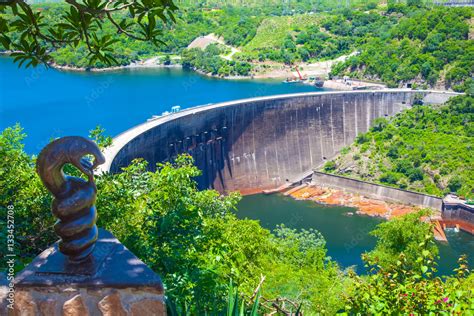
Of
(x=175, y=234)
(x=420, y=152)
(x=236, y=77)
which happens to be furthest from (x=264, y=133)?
(x=175, y=234)

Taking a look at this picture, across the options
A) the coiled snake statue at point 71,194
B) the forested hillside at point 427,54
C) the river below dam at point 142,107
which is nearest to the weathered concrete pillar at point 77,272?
the coiled snake statue at point 71,194

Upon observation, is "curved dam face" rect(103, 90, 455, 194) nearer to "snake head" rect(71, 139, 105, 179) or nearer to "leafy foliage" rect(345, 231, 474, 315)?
"leafy foliage" rect(345, 231, 474, 315)

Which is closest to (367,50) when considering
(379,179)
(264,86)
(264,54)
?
(264,86)

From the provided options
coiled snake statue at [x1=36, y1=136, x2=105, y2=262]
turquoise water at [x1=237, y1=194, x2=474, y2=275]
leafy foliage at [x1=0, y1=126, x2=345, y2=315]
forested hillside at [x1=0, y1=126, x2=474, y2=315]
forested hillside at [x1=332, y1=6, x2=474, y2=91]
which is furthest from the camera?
forested hillside at [x1=332, y1=6, x2=474, y2=91]

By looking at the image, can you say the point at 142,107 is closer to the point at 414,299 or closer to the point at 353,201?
the point at 353,201

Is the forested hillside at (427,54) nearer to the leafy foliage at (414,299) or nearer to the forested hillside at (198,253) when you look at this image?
the forested hillside at (198,253)

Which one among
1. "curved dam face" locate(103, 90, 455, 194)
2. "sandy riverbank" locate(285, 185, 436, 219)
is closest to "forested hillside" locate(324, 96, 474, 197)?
"curved dam face" locate(103, 90, 455, 194)
